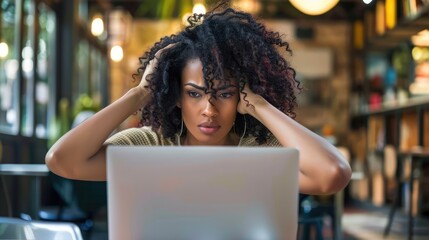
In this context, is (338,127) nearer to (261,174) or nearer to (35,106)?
(35,106)

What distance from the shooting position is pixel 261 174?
3.83 ft

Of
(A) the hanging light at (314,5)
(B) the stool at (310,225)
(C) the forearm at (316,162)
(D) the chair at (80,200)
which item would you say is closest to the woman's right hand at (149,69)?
(C) the forearm at (316,162)

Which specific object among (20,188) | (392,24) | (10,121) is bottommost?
(20,188)

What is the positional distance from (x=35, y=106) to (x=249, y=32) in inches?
204

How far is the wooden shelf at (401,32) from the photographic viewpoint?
687cm

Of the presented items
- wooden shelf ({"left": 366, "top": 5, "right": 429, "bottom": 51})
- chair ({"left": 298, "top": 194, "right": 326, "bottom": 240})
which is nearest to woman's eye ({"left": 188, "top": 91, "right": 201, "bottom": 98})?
chair ({"left": 298, "top": 194, "right": 326, "bottom": 240})

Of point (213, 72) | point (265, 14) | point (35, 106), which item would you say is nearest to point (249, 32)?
point (213, 72)

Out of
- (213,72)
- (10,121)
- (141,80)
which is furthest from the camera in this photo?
(10,121)

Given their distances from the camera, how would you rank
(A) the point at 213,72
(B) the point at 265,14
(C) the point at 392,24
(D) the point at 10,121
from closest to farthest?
1. (A) the point at 213,72
2. (D) the point at 10,121
3. (C) the point at 392,24
4. (B) the point at 265,14

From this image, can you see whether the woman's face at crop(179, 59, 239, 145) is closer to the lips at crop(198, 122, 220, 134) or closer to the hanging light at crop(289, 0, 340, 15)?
the lips at crop(198, 122, 220, 134)

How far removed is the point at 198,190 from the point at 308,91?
3.10 m

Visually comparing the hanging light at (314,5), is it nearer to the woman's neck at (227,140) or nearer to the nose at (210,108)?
the woman's neck at (227,140)

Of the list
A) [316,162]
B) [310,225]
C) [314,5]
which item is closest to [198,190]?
[316,162]

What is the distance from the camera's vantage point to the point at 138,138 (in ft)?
5.87
